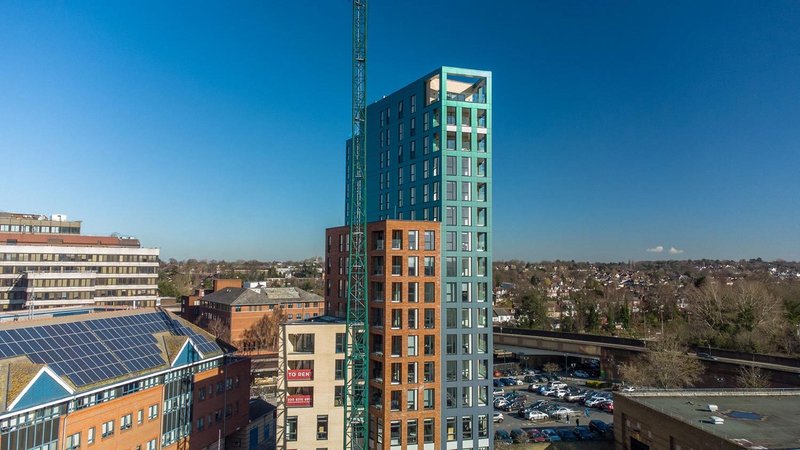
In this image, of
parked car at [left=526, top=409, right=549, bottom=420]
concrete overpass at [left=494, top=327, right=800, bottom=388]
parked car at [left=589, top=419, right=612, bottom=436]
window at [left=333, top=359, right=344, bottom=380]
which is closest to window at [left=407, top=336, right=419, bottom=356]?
window at [left=333, top=359, right=344, bottom=380]

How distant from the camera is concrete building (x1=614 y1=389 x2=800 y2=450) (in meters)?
33.5

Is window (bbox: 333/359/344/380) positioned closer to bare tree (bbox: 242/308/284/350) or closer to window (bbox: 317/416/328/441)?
window (bbox: 317/416/328/441)

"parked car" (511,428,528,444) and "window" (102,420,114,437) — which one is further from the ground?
"window" (102,420,114,437)

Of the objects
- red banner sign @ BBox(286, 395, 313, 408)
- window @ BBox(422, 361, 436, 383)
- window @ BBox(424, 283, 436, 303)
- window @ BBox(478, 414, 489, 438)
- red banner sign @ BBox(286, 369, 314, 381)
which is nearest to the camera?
window @ BBox(422, 361, 436, 383)

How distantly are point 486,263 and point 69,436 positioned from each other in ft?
131

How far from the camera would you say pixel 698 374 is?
235 feet

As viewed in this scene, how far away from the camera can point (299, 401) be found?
49.3 meters

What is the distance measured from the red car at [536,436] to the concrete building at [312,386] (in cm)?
2106

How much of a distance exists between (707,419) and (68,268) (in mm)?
105875

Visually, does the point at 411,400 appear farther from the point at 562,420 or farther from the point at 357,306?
A: the point at 562,420

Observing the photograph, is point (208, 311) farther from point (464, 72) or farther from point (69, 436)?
point (464, 72)

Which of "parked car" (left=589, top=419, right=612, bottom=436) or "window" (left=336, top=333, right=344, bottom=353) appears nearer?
"window" (left=336, top=333, right=344, bottom=353)

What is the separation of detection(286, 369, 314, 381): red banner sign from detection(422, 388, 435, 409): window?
1130cm

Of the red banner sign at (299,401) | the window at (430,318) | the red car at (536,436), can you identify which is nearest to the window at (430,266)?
the window at (430,318)
